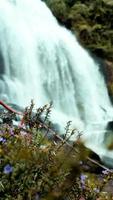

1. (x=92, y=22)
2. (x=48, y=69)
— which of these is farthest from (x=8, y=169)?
(x=92, y=22)

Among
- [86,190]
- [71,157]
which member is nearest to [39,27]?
[86,190]

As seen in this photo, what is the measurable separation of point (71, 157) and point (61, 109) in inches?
614

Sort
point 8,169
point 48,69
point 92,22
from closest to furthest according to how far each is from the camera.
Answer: point 8,169 → point 48,69 → point 92,22

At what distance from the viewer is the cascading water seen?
16.4 meters

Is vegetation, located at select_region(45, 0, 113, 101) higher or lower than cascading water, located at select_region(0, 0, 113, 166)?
higher

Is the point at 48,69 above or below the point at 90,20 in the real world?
below

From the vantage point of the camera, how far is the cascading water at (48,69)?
16375 mm

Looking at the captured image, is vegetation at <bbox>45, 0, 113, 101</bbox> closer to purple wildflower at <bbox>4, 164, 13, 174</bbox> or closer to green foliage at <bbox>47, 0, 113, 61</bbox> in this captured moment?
green foliage at <bbox>47, 0, 113, 61</bbox>

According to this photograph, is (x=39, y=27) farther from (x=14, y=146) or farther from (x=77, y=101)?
(x=14, y=146)

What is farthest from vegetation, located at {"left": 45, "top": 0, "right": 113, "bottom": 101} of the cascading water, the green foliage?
the cascading water

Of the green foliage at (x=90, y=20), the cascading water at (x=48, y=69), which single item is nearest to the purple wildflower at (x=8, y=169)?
the cascading water at (x=48, y=69)

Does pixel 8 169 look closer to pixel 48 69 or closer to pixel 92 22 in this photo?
pixel 48 69

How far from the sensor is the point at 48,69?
17.6m

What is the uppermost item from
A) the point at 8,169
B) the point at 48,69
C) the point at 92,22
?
the point at 92,22
